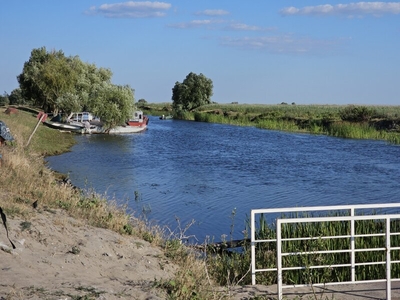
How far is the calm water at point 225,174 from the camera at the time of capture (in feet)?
63.9

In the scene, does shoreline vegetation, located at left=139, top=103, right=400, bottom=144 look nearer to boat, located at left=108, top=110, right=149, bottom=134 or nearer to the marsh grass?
boat, located at left=108, top=110, right=149, bottom=134

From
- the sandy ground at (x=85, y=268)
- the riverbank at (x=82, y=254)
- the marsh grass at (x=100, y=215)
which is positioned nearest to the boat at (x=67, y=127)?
the marsh grass at (x=100, y=215)

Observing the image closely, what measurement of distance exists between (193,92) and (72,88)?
49.2 m

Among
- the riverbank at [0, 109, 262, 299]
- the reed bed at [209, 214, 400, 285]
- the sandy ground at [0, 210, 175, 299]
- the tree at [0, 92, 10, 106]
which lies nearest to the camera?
the sandy ground at [0, 210, 175, 299]

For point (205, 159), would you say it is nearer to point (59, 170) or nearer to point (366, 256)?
point (59, 170)

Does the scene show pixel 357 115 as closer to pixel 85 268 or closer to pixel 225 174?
pixel 225 174

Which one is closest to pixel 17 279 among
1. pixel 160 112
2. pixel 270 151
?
pixel 270 151

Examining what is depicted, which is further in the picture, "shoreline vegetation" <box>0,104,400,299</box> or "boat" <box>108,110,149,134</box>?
"boat" <box>108,110,149,134</box>

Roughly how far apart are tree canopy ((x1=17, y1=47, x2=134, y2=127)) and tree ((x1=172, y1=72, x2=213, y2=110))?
1485 inches

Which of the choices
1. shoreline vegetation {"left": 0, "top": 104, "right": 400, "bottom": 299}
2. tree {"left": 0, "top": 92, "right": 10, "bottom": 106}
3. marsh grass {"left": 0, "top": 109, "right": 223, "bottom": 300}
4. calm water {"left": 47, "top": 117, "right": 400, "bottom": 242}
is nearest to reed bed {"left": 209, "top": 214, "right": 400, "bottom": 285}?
shoreline vegetation {"left": 0, "top": 104, "right": 400, "bottom": 299}

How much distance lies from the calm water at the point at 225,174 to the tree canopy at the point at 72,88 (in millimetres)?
6363

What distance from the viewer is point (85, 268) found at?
29.7 feet

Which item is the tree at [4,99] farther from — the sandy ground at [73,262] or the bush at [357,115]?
the sandy ground at [73,262]

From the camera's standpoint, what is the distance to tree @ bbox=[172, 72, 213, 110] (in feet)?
360
